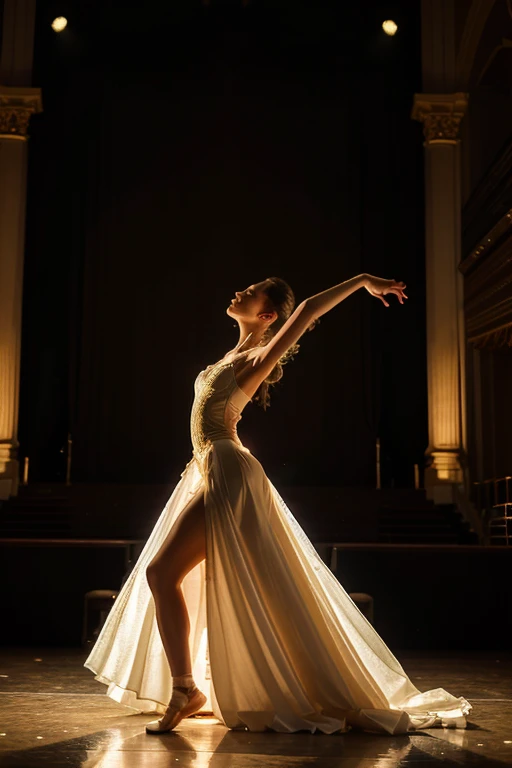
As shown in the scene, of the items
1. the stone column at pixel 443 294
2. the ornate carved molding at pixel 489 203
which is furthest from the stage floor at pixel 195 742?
the stone column at pixel 443 294

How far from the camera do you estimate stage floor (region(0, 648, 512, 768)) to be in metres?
2.24

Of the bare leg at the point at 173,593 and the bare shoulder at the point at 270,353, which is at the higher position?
the bare shoulder at the point at 270,353

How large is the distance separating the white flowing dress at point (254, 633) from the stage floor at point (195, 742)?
0.24 feet

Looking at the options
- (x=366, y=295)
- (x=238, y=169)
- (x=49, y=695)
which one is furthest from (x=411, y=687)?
(x=238, y=169)

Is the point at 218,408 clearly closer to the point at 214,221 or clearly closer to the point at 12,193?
the point at 12,193

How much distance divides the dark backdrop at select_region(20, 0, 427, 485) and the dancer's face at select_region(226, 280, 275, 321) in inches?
335

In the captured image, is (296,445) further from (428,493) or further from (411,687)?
(411,687)

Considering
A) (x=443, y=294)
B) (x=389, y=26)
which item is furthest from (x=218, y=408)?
(x=389, y=26)

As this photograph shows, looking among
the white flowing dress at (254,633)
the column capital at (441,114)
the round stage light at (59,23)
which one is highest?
the round stage light at (59,23)

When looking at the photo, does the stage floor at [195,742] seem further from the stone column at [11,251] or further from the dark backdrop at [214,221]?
the dark backdrop at [214,221]

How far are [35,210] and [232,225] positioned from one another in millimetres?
2499

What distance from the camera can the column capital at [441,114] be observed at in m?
11.3

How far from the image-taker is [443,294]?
11.2m

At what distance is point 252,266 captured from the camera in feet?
39.4
